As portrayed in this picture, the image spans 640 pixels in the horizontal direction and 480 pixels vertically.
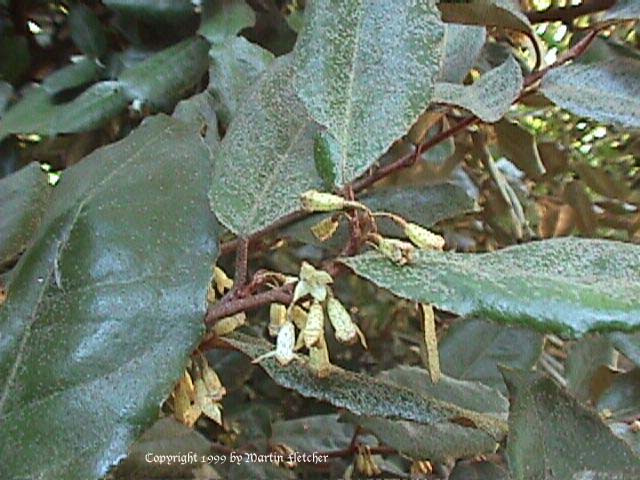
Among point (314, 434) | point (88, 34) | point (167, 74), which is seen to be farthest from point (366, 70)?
point (314, 434)

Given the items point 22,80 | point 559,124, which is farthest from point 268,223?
point 559,124

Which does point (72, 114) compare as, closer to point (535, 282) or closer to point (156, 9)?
point (156, 9)

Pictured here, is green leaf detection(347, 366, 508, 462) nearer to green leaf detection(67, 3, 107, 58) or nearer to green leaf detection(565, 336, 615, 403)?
green leaf detection(565, 336, 615, 403)

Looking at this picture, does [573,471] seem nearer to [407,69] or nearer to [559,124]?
[407,69]

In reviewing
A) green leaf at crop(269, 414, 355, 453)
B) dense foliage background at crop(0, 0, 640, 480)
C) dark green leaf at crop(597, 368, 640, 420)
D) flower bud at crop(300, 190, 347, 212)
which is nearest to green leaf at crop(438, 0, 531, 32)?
dense foliage background at crop(0, 0, 640, 480)

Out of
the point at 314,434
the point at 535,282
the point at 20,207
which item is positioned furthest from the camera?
the point at 314,434

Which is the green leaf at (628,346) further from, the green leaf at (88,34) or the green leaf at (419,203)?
the green leaf at (88,34)

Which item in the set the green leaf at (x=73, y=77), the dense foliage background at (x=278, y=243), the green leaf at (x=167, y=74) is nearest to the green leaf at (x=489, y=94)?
the dense foliage background at (x=278, y=243)
